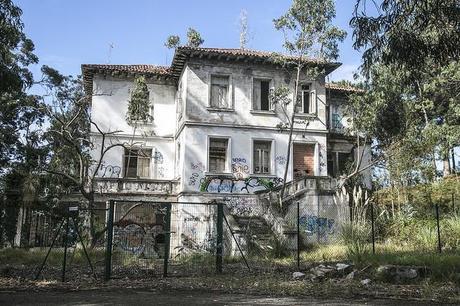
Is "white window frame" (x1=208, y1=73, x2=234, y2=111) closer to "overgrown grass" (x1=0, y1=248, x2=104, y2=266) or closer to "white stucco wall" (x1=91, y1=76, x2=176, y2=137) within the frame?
"white stucco wall" (x1=91, y1=76, x2=176, y2=137)

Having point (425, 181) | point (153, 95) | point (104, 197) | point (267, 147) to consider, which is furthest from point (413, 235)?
point (153, 95)

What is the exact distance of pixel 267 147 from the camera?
86.5 ft

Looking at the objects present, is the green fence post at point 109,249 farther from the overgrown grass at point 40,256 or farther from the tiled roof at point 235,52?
the tiled roof at point 235,52

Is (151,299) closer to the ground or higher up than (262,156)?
closer to the ground

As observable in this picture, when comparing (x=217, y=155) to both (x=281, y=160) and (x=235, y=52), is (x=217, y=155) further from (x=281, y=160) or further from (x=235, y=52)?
(x=235, y=52)

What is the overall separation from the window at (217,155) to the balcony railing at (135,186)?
210 cm

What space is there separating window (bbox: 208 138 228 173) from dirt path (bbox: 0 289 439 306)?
15.2 metres

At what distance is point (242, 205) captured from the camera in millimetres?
25047

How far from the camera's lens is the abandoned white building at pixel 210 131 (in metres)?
25.2

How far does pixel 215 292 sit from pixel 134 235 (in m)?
4.00

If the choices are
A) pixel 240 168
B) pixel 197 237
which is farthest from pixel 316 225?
pixel 197 237

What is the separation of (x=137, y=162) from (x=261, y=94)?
25.0ft

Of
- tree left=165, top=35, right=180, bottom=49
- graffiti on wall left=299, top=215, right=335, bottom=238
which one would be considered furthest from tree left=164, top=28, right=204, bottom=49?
graffiti on wall left=299, top=215, right=335, bottom=238

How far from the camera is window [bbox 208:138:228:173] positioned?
1007 inches
